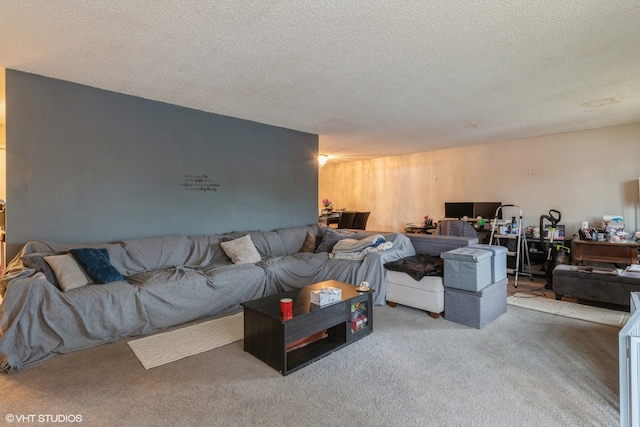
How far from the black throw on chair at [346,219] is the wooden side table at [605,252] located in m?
4.23

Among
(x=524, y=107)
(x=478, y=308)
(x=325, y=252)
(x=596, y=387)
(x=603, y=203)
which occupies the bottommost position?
(x=596, y=387)

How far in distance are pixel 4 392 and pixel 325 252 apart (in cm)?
340

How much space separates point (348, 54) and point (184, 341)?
2.79m

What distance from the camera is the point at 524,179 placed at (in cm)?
579

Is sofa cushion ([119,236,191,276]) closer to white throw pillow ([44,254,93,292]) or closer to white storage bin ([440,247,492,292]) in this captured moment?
white throw pillow ([44,254,93,292])

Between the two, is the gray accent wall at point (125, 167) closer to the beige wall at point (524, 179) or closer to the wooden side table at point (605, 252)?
the beige wall at point (524, 179)

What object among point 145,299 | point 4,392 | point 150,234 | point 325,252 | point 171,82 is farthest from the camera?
point 325,252

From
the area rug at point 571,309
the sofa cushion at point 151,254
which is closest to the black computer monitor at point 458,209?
the area rug at point 571,309

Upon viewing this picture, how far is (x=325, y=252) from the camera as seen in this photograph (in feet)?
15.3

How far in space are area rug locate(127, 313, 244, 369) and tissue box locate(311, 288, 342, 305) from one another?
2.74ft

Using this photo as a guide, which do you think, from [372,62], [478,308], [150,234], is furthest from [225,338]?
[372,62]

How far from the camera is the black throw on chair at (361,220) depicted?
7.61m

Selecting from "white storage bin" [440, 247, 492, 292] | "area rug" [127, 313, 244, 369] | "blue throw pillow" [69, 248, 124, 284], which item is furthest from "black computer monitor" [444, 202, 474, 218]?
"blue throw pillow" [69, 248, 124, 284]

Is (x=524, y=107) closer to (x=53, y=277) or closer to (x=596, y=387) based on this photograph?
(x=596, y=387)
